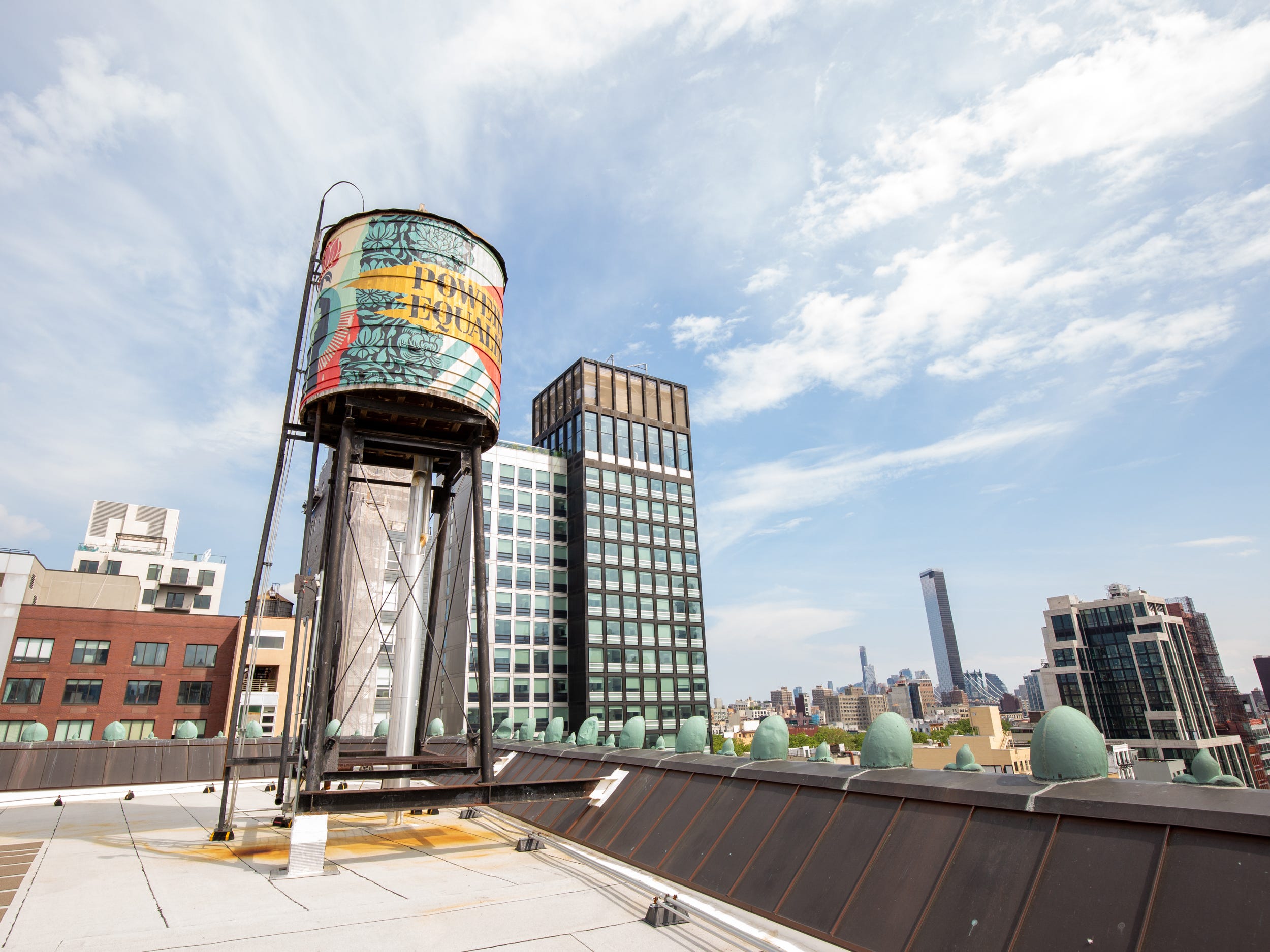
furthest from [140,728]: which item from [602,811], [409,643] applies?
[602,811]

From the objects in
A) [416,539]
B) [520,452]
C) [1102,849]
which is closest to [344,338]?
[416,539]

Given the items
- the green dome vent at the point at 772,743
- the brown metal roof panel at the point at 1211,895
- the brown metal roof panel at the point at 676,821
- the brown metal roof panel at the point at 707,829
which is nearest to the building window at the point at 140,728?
the brown metal roof panel at the point at 676,821

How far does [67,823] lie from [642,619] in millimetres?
62850

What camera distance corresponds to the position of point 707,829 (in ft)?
45.0

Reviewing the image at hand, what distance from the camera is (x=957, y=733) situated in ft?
500

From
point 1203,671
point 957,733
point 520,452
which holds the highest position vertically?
point 520,452

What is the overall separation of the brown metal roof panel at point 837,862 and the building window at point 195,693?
64.2m

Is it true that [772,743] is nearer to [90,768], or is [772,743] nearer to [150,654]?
[90,768]

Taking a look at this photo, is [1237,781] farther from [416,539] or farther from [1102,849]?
[416,539]

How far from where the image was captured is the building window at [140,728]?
186 feet

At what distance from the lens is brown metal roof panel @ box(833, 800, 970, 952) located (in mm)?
8938

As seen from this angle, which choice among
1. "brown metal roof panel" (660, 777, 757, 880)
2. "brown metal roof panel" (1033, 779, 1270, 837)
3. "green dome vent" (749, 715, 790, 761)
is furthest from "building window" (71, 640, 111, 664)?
"brown metal roof panel" (1033, 779, 1270, 837)

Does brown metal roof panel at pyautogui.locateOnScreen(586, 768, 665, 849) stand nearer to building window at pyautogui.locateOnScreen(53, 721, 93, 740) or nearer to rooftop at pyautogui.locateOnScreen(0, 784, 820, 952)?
rooftop at pyautogui.locateOnScreen(0, 784, 820, 952)

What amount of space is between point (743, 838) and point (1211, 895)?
7258 mm
